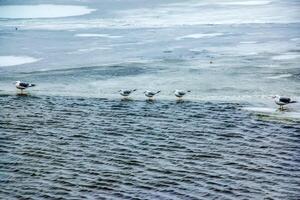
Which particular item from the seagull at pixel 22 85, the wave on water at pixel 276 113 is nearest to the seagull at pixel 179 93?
the wave on water at pixel 276 113

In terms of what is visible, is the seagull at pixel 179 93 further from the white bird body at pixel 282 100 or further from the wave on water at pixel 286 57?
the wave on water at pixel 286 57

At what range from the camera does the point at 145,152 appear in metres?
14.9

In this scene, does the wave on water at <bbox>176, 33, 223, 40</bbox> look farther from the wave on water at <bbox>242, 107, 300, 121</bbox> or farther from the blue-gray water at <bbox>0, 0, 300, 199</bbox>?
the wave on water at <bbox>242, 107, 300, 121</bbox>

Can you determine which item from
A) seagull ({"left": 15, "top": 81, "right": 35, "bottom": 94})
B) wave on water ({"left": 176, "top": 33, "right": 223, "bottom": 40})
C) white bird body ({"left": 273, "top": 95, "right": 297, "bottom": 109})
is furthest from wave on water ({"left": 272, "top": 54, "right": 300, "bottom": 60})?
seagull ({"left": 15, "top": 81, "right": 35, "bottom": 94})

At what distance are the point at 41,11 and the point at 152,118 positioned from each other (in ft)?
165

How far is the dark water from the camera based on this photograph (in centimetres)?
1226

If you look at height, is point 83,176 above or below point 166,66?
below

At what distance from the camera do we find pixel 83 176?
13.2m

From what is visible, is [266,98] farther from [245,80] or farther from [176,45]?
[176,45]

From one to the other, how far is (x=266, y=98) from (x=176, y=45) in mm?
15061

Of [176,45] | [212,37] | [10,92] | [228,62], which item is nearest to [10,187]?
[10,92]

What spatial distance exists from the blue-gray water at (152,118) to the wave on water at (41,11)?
792 inches

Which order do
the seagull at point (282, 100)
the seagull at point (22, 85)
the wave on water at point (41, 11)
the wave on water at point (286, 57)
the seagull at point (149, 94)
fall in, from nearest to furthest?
the seagull at point (282, 100) < the seagull at point (149, 94) < the seagull at point (22, 85) < the wave on water at point (286, 57) < the wave on water at point (41, 11)

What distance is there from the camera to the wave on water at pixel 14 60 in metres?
29.6
